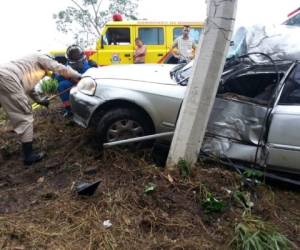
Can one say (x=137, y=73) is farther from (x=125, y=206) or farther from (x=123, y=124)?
(x=125, y=206)

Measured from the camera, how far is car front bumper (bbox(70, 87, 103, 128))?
480 cm

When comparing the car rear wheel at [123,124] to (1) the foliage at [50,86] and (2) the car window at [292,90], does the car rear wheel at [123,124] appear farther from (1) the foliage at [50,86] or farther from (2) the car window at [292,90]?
(1) the foliage at [50,86]

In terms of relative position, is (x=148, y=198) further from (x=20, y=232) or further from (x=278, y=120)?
(x=278, y=120)

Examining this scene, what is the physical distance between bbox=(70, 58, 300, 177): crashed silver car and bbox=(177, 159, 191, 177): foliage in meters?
0.39

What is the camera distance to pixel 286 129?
13.7 ft

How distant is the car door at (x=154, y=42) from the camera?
11.7 meters

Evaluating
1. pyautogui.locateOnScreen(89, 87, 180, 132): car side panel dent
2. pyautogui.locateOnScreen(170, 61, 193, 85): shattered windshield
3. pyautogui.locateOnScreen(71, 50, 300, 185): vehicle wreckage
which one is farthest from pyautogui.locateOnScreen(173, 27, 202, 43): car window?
pyautogui.locateOnScreen(89, 87, 180, 132): car side panel dent

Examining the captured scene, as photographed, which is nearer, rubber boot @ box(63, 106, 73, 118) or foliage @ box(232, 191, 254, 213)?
foliage @ box(232, 191, 254, 213)

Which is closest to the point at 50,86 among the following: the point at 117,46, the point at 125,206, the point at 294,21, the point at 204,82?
the point at 117,46

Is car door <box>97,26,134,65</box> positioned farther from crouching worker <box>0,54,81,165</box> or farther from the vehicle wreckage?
the vehicle wreckage

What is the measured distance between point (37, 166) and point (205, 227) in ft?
7.34

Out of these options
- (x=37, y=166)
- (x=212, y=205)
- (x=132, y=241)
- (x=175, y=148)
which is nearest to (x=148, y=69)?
(x=175, y=148)

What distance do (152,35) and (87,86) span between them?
715 cm

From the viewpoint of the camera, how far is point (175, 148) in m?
4.29
